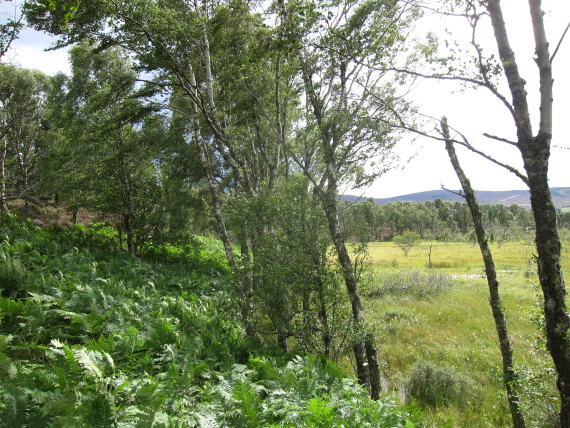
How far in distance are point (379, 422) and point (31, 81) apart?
67.5ft

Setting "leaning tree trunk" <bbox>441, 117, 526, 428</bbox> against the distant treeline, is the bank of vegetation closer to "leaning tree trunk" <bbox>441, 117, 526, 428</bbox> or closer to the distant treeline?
"leaning tree trunk" <bbox>441, 117, 526, 428</bbox>

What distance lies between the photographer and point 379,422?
332 cm

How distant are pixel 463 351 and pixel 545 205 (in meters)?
10.2

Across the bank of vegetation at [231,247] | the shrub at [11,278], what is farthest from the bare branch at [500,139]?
the shrub at [11,278]

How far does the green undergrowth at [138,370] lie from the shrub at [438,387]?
18.3ft

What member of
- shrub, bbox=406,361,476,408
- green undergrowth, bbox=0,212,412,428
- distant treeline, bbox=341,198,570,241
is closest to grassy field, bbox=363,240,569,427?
shrub, bbox=406,361,476,408

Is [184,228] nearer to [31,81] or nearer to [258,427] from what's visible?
[31,81]

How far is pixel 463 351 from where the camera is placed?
38.3ft

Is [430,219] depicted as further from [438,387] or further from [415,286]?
[438,387]

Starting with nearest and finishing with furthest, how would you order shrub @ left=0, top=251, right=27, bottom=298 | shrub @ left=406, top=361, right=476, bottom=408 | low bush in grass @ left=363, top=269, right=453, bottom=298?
shrub @ left=0, top=251, right=27, bottom=298
shrub @ left=406, top=361, right=476, bottom=408
low bush in grass @ left=363, top=269, right=453, bottom=298

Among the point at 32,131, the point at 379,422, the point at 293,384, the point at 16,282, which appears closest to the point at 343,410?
the point at 379,422

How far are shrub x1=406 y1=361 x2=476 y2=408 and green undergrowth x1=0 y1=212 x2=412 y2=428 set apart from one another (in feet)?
18.3

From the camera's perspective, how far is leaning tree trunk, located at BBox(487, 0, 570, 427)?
11.9 feet

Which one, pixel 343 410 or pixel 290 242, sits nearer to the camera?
pixel 343 410
